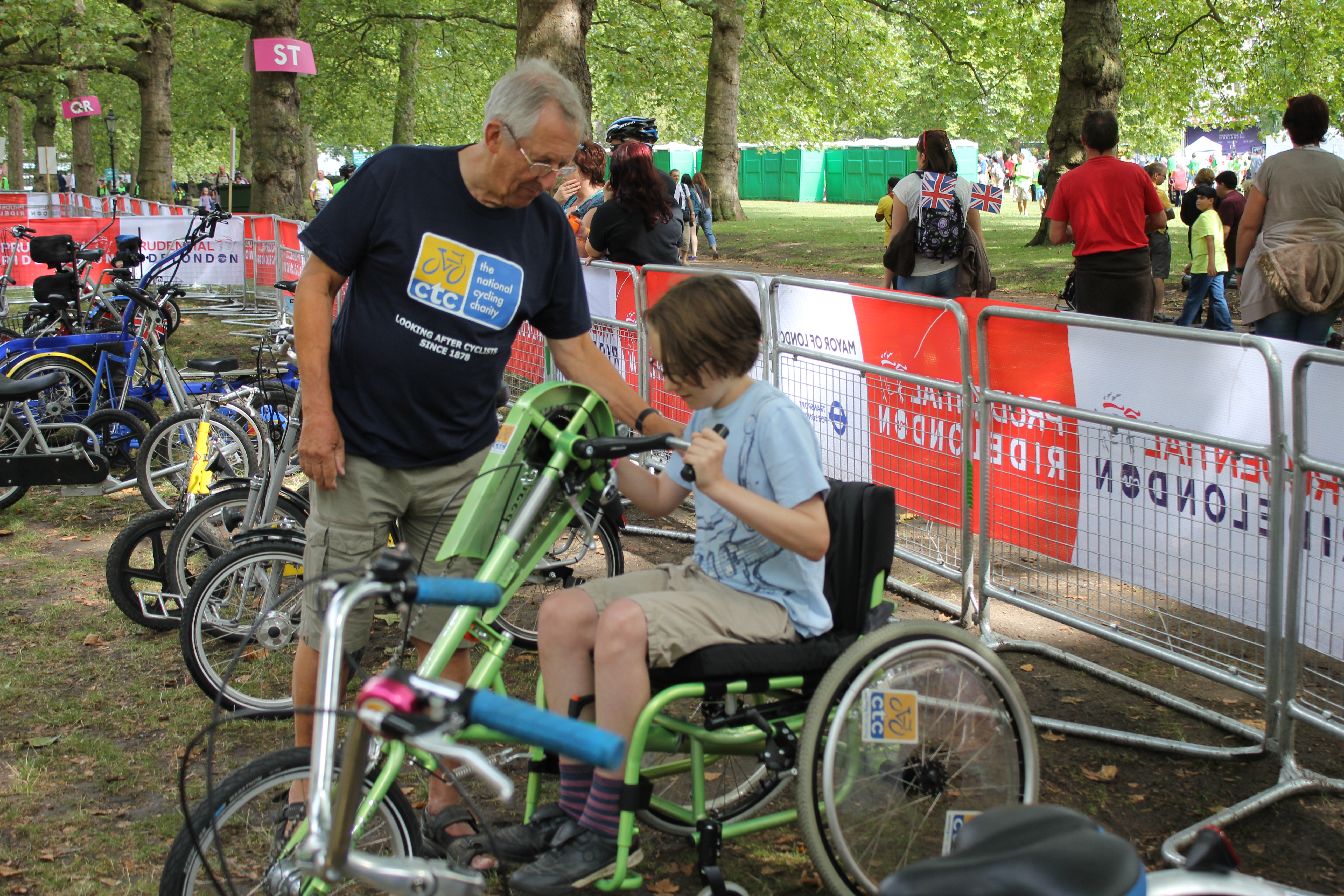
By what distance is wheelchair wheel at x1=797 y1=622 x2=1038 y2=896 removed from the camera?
2.54 m

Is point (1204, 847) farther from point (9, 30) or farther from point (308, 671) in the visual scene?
point (9, 30)

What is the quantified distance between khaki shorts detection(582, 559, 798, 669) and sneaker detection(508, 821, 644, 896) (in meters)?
0.41

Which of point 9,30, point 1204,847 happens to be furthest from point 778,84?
Result: point 1204,847

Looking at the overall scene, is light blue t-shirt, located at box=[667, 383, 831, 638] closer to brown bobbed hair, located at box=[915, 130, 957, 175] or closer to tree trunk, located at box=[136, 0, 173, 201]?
brown bobbed hair, located at box=[915, 130, 957, 175]

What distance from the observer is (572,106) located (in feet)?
9.50

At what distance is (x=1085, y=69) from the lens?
639 inches

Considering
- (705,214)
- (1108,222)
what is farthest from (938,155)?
(705,214)

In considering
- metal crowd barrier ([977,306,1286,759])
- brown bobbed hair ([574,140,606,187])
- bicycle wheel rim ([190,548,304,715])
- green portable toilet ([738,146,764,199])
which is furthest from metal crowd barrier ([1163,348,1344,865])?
green portable toilet ([738,146,764,199])

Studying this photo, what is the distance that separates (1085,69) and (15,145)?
1707 inches

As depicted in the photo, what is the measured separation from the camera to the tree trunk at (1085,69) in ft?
52.5

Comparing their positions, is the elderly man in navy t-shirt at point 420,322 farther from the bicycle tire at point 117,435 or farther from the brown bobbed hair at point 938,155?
the brown bobbed hair at point 938,155

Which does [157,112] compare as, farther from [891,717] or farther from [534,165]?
[891,717]

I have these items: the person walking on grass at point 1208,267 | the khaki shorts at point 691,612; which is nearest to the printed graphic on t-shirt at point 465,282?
the khaki shorts at point 691,612

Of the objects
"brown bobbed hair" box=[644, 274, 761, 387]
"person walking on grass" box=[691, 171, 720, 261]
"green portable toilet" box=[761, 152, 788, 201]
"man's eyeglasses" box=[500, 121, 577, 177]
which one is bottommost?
"brown bobbed hair" box=[644, 274, 761, 387]
